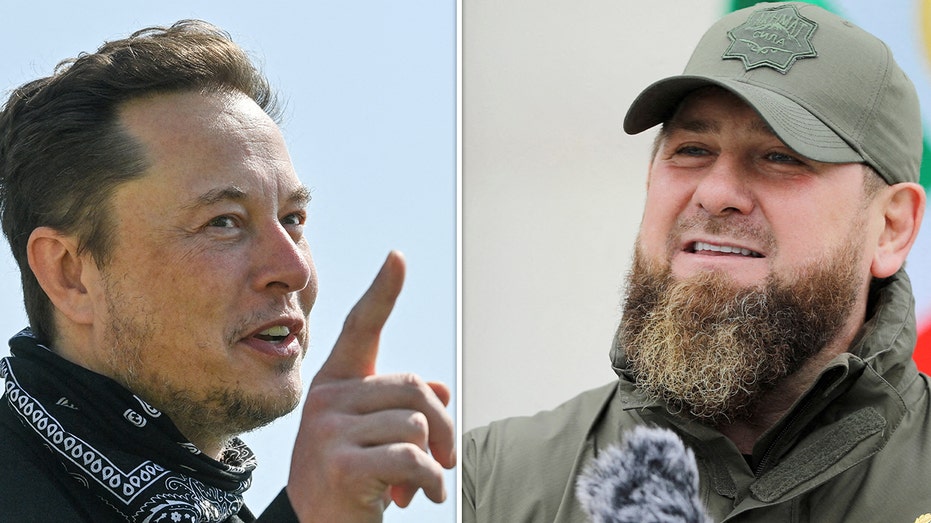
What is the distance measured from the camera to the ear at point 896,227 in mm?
1530

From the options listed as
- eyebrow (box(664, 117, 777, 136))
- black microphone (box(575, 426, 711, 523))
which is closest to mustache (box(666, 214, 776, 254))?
eyebrow (box(664, 117, 777, 136))

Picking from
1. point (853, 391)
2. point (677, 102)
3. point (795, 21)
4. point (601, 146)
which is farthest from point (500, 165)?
point (853, 391)

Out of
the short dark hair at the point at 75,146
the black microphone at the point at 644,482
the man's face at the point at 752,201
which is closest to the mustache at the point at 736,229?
the man's face at the point at 752,201

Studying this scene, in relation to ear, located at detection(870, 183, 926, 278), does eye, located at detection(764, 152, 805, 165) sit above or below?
above

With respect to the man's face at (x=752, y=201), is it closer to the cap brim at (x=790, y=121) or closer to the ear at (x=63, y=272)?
the cap brim at (x=790, y=121)

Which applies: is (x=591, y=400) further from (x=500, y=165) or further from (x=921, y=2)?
(x=921, y=2)

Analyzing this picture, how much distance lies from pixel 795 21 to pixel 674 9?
0.22 meters

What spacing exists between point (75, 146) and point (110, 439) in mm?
342

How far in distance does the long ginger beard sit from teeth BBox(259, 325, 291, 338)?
461 mm

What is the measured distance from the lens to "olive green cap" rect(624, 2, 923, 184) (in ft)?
4.83

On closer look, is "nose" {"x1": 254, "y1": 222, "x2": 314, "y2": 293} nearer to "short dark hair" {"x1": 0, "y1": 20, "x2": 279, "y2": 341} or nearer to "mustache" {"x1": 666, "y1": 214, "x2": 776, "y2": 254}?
"short dark hair" {"x1": 0, "y1": 20, "x2": 279, "y2": 341}

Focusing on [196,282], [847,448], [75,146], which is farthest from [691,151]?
[75,146]

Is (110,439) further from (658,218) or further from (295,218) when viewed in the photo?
(658,218)

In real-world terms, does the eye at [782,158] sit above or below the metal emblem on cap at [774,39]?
below
